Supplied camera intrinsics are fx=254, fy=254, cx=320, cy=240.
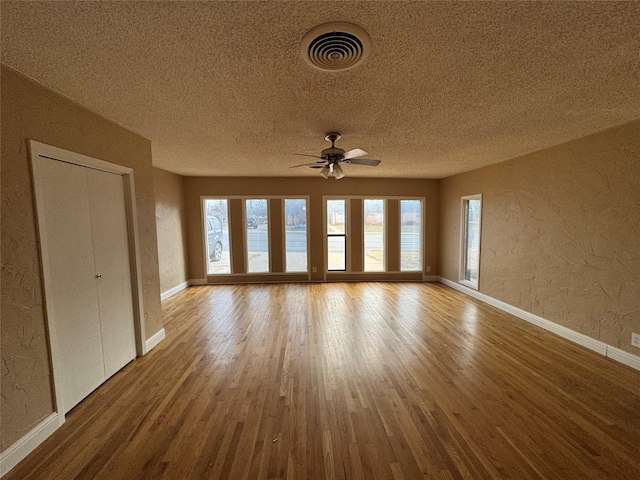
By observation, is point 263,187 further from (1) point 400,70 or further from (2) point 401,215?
(1) point 400,70

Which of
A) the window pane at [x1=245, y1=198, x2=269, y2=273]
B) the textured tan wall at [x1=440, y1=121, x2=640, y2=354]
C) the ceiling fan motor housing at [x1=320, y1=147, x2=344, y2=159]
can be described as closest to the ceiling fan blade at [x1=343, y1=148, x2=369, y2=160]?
the ceiling fan motor housing at [x1=320, y1=147, x2=344, y2=159]

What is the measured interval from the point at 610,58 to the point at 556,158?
225cm

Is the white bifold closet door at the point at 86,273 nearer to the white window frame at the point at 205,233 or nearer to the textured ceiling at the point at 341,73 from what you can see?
the textured ceiling at the point at 341,73

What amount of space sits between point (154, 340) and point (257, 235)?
341 centimetres

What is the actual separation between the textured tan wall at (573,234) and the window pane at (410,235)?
1.82 meters

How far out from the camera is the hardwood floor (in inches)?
61.3

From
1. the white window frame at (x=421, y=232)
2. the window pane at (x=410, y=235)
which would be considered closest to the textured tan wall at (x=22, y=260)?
the white window frame at (x=421, y=232)

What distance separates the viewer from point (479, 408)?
6.59 feet

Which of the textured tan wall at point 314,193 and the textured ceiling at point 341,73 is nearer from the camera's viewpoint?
the textured ceiling at point 341,73

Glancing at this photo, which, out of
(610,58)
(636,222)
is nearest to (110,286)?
(610,58)

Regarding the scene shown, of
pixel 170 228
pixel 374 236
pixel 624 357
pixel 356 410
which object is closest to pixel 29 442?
pixel 356 410

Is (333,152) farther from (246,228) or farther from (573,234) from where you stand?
(246,228)

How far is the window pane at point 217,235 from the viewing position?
6066 millimetres

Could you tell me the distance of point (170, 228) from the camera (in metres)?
5.25
